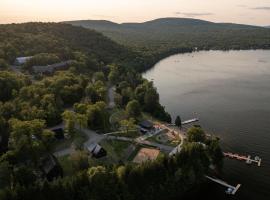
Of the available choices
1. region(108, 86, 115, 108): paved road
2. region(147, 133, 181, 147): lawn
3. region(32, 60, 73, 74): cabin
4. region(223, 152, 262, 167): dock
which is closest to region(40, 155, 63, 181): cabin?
region(147, 133, 181, 147): lawn

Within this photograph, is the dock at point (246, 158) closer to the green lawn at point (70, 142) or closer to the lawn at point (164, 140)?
the lawn at point (164, 140)

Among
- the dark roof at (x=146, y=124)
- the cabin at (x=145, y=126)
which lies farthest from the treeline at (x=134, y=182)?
the dark roof at (x=146, y=124)

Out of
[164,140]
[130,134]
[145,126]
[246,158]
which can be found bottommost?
[246,158]

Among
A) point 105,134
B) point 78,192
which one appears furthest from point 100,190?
point 105,134

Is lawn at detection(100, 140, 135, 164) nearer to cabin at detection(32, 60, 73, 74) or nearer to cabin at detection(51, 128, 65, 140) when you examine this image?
cabin at detection(51, 128, 65, 140)

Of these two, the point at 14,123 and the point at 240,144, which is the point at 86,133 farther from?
the point at 240,144

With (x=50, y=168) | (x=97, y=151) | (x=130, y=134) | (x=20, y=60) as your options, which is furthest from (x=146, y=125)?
(x=20, y=60)

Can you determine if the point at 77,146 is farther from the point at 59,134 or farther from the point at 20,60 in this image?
the point at 20,60
